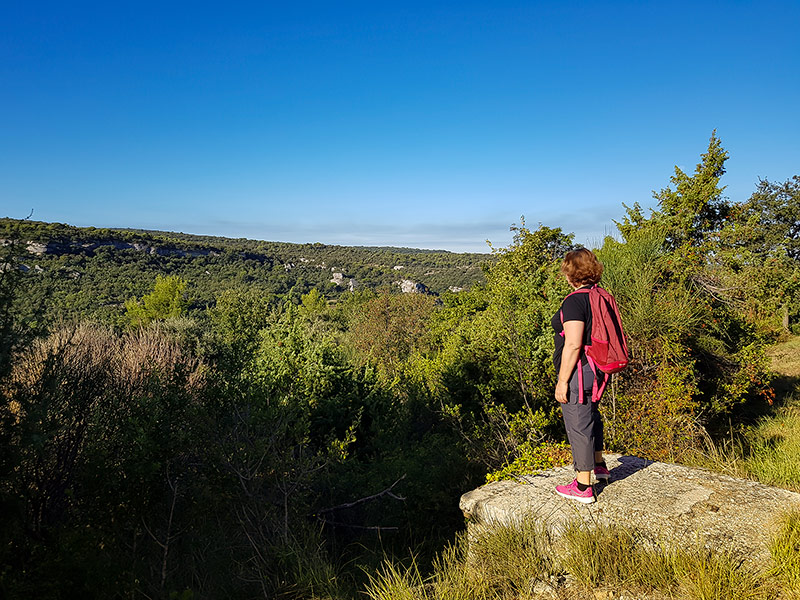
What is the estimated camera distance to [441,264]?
86.8 m

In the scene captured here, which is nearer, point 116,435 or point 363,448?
point 116,435

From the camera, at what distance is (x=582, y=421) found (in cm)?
329

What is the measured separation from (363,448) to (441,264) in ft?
261

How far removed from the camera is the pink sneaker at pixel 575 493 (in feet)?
10.5

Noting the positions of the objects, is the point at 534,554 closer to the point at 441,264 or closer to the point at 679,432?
the point at 679,432

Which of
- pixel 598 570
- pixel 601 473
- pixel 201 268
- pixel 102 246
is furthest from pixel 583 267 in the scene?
pixel 201 268

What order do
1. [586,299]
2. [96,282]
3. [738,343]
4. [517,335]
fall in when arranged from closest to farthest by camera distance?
[586,299] → [517,335] → [738,343] → [96,282]

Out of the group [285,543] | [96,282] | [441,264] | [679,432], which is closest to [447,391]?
[679,432]

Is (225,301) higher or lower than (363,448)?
higher

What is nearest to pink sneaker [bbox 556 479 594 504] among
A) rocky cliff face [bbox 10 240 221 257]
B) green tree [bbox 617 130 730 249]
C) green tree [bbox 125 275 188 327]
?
green tree [bbox 617 130 730 249]

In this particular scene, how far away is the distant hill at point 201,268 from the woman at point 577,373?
13.2 metres

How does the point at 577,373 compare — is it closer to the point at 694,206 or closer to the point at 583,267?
the point at 583,267

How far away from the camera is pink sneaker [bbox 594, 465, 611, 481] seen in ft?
11.6

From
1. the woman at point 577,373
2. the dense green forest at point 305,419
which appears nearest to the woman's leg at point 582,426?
the woman at point 577,373
